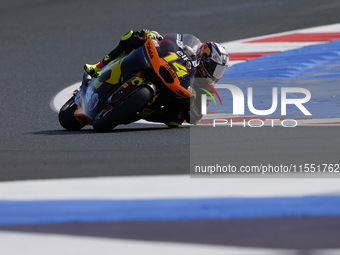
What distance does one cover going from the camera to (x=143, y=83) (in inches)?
272

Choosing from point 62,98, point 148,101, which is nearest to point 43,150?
point 148,101

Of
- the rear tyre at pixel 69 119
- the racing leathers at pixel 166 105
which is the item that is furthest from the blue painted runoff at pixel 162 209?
the rear tyre at pixel 69 119

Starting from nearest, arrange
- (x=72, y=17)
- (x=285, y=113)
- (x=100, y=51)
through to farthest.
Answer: (x=285, y=113) → (x=100, y=51) → (x=72, y=17)

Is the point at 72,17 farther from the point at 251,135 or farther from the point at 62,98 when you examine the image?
the point at 251,135

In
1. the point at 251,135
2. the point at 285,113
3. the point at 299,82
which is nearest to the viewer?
the point at 251,135

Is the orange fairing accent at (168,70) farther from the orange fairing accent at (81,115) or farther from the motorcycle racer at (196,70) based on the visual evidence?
the orange fairing accent at (81,115)

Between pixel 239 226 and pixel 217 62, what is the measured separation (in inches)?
128

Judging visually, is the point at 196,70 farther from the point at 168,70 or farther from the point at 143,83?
the point at 143,83

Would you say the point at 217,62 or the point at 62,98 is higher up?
the point at 217,62

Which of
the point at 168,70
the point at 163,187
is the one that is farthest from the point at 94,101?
the point at 163,187

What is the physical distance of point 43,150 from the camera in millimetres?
6207

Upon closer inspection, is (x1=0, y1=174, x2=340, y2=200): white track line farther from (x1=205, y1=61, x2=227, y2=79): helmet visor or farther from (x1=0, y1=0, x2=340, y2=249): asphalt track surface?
(x1=205, y1=61, x2=227, y2=79): helmet visor

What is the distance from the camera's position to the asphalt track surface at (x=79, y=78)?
17.4 ft

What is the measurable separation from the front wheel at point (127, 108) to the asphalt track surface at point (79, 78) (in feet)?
0.44
